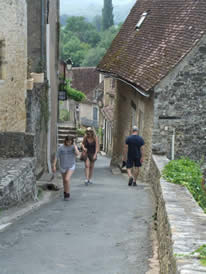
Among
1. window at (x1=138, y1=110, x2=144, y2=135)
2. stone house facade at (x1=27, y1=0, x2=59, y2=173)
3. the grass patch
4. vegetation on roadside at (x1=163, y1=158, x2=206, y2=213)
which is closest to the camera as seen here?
vegetation on roadside at (x1=163, y1=158, x2=206, y2=213)

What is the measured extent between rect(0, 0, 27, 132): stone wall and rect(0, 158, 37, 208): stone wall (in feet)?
4.90

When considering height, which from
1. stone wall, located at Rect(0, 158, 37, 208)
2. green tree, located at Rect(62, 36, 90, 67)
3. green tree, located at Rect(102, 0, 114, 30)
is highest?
green tree, located at Rect(102, 0, 114, 30)

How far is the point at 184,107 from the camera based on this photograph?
15961mm

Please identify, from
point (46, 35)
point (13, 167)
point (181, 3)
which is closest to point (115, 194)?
point (13, 167)

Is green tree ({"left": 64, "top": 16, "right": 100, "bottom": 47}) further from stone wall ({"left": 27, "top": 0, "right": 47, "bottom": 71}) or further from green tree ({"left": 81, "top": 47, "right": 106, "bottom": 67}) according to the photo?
stone wall ({"left": 27, "top": 0, "right": 47, "bottom": 71})

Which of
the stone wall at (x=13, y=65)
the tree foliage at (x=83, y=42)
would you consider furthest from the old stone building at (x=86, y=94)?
the stone wall at (x=13, y=65)

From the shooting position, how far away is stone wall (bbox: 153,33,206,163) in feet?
51.1

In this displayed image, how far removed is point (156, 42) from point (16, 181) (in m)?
9.05

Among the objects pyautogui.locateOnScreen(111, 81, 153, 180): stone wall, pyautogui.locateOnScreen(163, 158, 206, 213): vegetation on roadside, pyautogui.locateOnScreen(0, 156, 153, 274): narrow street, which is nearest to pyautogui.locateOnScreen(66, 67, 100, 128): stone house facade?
pyautogui.locateOnScreen(111, 81, 153, 180): stone wall

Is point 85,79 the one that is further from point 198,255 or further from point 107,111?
point 198,255

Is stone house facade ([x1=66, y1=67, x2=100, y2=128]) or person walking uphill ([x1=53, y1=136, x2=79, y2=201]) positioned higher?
stone house facade ([x1=66, y1=67, x2=100, y2=128])

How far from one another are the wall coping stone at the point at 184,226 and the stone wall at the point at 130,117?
8.59 meters

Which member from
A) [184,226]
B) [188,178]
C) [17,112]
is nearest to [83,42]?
[17,112]

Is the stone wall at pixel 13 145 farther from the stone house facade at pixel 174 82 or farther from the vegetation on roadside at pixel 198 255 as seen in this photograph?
the vegetation on roadside at pixel 198 255
